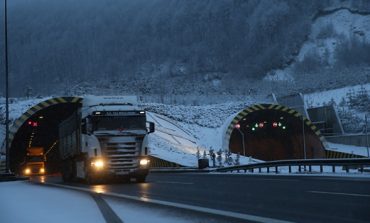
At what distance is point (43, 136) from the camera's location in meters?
60.3

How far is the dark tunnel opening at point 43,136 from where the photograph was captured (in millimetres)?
52981

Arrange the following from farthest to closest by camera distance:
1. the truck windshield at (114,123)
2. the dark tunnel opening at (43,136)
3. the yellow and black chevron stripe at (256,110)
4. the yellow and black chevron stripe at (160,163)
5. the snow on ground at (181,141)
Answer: the yellow and black chevron stripe at (256,110) → the dark tunnel opening at (43,136) → the snow on ground at (181,141) → the yellow and black chevron stripe at (160,163) → the truck windshield at (114,123)

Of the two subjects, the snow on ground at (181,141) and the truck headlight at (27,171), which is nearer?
the snow on ground at (181,141)

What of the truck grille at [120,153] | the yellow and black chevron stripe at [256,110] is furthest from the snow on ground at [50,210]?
the yellow and black chevron stripe at [256,110]

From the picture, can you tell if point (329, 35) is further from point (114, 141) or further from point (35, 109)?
point (114, 141)

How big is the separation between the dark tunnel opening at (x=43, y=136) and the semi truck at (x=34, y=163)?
3.63ft

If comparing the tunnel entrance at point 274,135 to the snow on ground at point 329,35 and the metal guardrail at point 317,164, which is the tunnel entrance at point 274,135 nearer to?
the metal guardrail at point 317,164

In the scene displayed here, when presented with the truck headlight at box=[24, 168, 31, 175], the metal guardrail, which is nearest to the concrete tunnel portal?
the truck headlight at box=[24, 168, 31, 175]

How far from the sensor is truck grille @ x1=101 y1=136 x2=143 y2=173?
80.8 feet

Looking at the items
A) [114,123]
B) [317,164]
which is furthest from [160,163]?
[114,123]

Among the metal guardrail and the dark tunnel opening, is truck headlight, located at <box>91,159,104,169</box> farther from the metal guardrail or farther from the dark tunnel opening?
the dark tunnel opening

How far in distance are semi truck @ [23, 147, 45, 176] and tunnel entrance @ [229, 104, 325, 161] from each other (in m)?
18.9

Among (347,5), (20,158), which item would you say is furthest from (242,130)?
(347,5)

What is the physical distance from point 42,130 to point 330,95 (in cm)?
4075
